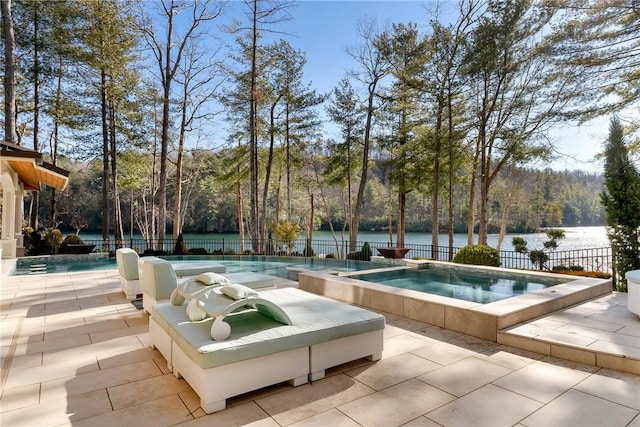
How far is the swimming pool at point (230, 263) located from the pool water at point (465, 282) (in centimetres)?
265

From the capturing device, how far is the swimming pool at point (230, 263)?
32.9 ft

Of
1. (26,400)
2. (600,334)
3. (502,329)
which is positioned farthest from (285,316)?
(600,334)

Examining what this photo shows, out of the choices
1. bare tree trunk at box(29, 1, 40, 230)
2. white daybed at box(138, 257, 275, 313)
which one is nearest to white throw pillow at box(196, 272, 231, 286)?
white daybed at box(138, 257, 275, 313)

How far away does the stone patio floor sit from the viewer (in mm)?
2197

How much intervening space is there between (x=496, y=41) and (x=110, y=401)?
1366 centimetres

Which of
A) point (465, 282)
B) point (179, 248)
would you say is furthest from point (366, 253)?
point (179, 248)

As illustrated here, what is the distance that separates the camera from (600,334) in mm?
3535

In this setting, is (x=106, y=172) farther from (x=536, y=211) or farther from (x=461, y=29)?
(x=536, y=211)

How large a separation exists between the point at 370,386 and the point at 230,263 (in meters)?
9.73

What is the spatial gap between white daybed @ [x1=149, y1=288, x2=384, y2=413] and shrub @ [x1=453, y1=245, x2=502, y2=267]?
6.03 meters

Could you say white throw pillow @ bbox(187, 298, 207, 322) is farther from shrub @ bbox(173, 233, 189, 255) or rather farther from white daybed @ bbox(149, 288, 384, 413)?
shrub @ bbox(173, 233, 189, 255)

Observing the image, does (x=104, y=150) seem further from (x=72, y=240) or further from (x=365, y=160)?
(x=365, y=160)

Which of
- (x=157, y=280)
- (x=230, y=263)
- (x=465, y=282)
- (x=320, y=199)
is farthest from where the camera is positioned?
(x=320, y=199)

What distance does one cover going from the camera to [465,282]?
24.1 feet
